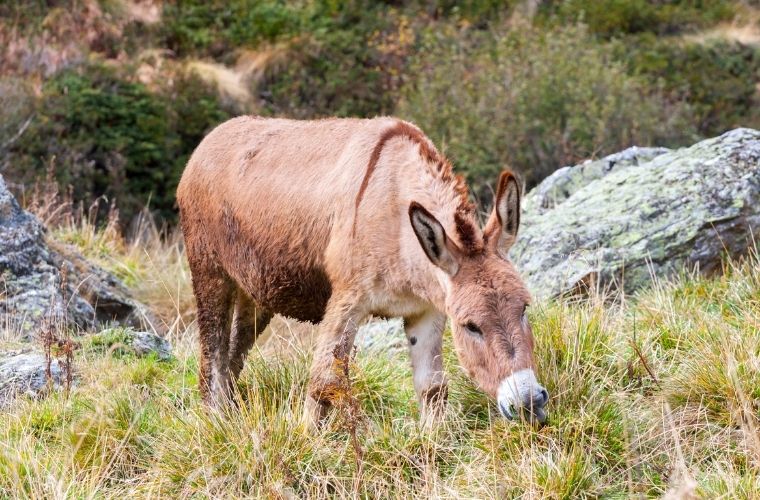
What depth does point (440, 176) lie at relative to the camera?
5883mm

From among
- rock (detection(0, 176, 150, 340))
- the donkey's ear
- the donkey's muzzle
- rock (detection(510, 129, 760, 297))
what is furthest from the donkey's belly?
rock (detection(510, 129, 760, 297))

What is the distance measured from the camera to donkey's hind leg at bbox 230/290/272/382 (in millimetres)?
6926

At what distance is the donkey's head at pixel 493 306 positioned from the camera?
5.07 metres

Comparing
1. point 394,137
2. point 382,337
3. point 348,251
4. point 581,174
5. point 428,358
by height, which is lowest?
point 382,337

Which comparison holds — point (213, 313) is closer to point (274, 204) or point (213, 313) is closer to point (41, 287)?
point (274, 204)

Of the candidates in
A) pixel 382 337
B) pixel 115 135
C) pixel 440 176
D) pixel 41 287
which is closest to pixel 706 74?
pixel 115 135

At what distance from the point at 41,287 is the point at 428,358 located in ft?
11.7

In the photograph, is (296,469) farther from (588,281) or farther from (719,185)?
(719,185)

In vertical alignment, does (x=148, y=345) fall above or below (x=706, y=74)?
above

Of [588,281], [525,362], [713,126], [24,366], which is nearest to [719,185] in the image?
[588,281]

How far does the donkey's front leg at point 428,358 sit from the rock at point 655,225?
1840 millimetres

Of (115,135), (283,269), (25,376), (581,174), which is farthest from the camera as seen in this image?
(115,135)

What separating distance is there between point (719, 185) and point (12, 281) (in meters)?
5.29

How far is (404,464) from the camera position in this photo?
546 centimetres
